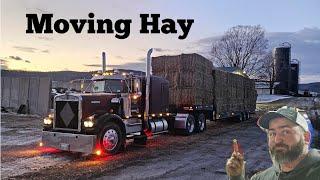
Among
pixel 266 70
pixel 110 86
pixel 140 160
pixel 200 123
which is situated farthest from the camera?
pixel 266 70

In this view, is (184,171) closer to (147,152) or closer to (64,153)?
(147,152)

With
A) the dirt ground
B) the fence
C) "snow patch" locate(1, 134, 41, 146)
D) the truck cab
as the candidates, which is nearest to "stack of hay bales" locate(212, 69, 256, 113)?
the dirt ground

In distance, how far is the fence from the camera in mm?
29703

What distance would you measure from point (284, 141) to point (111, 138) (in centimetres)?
1089

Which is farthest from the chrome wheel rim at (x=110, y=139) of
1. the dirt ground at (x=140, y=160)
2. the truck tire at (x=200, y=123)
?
the truck tire at (x=200, y=123)

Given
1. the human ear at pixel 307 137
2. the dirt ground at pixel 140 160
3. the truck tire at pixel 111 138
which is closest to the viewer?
the human ear at pixel 307 137

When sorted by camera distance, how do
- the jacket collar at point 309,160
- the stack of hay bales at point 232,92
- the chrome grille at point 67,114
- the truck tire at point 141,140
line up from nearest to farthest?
1. the jacket collar at point 309,160
2. the chrome grille at point 67,114
3. the truck tire at point 141,140
4. the stack of hay bales at point 232,92

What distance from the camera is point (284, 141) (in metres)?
2.43

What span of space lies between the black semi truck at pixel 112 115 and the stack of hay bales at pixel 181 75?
0.81 meters

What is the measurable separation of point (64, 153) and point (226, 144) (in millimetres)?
6177

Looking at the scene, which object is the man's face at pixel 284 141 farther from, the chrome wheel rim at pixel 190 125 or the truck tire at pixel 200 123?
the truck tire at pixel 200 123

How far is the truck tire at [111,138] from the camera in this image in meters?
12.7

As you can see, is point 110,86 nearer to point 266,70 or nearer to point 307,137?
point 307,137

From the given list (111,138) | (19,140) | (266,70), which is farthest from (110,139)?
(266,70)
